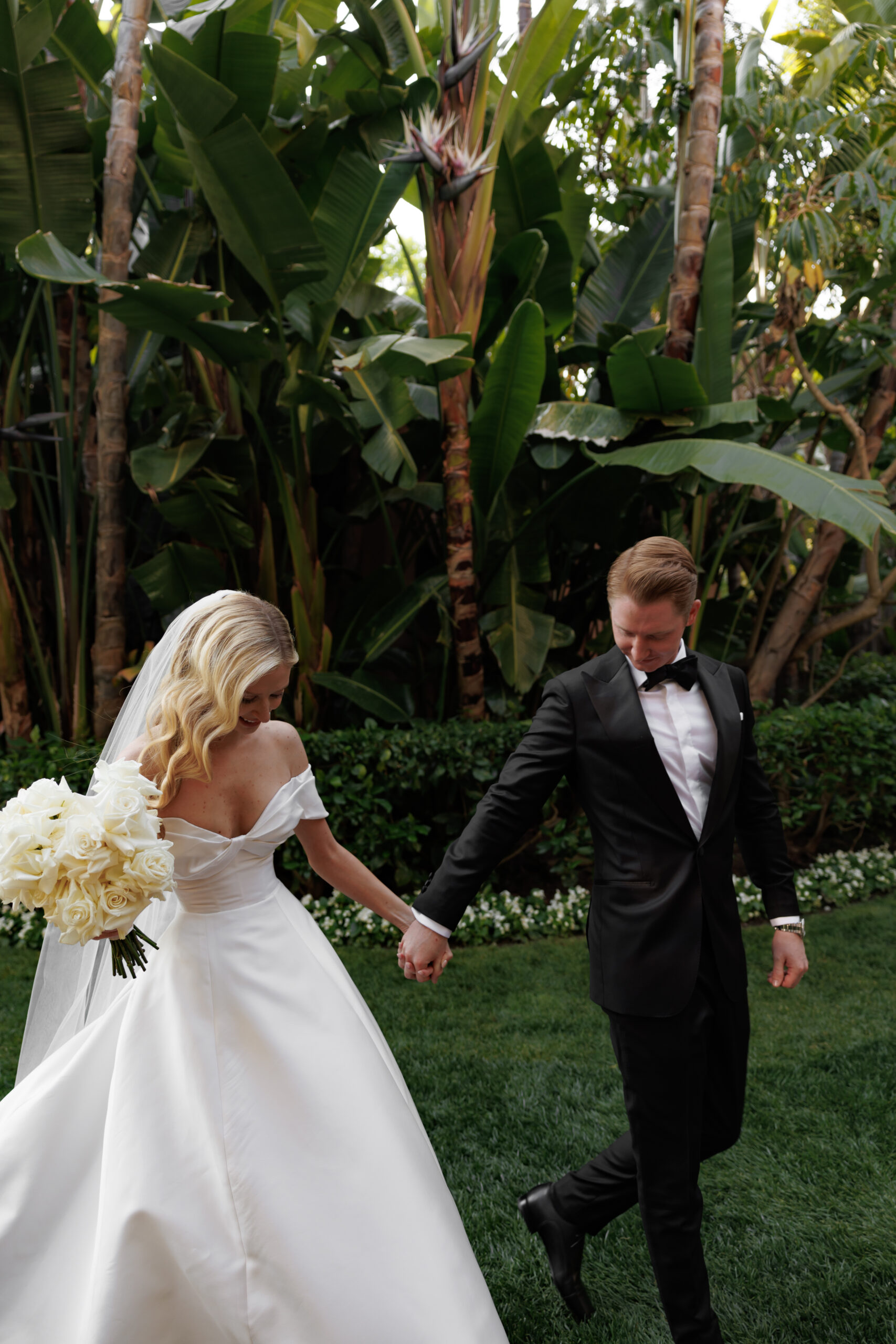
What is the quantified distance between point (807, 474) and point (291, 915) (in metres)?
3.41

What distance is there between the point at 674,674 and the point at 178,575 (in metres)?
4.24

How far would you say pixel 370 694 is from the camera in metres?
5.96

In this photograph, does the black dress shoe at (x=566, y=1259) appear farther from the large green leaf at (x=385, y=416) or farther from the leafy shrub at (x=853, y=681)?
the leafy shrub at (x=853, y=681)

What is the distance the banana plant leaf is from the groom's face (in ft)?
15.6

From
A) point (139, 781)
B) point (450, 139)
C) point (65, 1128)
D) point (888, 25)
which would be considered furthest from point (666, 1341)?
point (888, 25)

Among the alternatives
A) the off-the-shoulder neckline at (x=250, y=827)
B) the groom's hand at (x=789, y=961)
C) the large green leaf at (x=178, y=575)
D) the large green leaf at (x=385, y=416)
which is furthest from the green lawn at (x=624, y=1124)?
the large green leaf at (x=385, y=416)

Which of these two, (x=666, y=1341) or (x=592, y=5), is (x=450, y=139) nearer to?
(x=592, y=5)

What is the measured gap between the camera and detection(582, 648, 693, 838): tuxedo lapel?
7.45 feet

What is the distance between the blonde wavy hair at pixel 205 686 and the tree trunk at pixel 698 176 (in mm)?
4426

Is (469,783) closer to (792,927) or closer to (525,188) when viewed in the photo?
(792,927)

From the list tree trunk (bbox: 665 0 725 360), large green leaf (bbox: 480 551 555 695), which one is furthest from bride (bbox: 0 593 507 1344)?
tree trunk (bbox: 665 0 725 360)

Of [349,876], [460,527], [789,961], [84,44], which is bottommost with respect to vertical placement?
[789,961]

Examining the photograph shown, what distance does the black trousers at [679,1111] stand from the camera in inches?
86.5

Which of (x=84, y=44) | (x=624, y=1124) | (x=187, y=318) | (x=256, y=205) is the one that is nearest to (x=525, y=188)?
(x=256, y=205)
